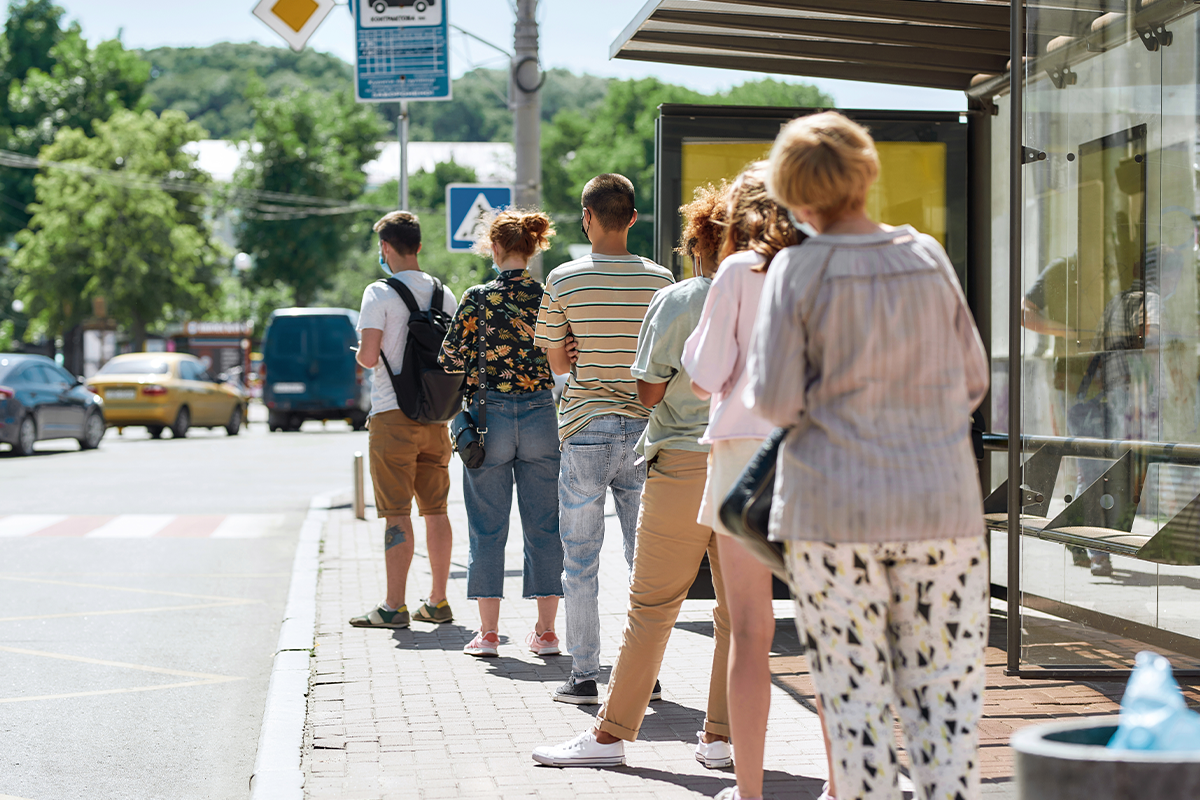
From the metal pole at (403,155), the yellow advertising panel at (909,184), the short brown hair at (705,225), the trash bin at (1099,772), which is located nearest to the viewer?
the trash bin at (1099,772)

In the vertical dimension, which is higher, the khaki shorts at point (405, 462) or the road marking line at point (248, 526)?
the khaki shorts at point (405, 462)

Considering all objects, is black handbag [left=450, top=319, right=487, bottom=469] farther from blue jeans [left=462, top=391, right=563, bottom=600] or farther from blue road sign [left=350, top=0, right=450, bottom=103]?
blue road sign [left=350, top=0, right=450, bottom=103]

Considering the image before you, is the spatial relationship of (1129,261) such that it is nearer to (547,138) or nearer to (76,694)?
(76,694)

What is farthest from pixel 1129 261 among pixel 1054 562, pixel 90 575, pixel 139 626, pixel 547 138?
pixel 547 138

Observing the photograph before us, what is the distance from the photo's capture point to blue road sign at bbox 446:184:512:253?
39.4 ft

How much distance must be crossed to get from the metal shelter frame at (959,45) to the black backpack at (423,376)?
184 cm

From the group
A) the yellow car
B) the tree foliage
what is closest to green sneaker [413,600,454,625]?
the yellow car

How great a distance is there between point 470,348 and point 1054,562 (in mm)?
2683

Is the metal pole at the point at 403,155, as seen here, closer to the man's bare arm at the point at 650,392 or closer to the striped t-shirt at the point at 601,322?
the striped t-shirt at the point at 601,322

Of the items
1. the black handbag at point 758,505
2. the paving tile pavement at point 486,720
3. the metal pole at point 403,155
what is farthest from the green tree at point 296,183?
the black handbag at point 758,505

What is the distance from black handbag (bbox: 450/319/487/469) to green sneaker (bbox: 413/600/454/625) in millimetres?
1430

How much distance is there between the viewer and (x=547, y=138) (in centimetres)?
5950

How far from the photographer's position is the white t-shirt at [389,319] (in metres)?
6.62

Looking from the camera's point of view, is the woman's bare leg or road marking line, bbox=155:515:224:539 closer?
the woman's bare leg
